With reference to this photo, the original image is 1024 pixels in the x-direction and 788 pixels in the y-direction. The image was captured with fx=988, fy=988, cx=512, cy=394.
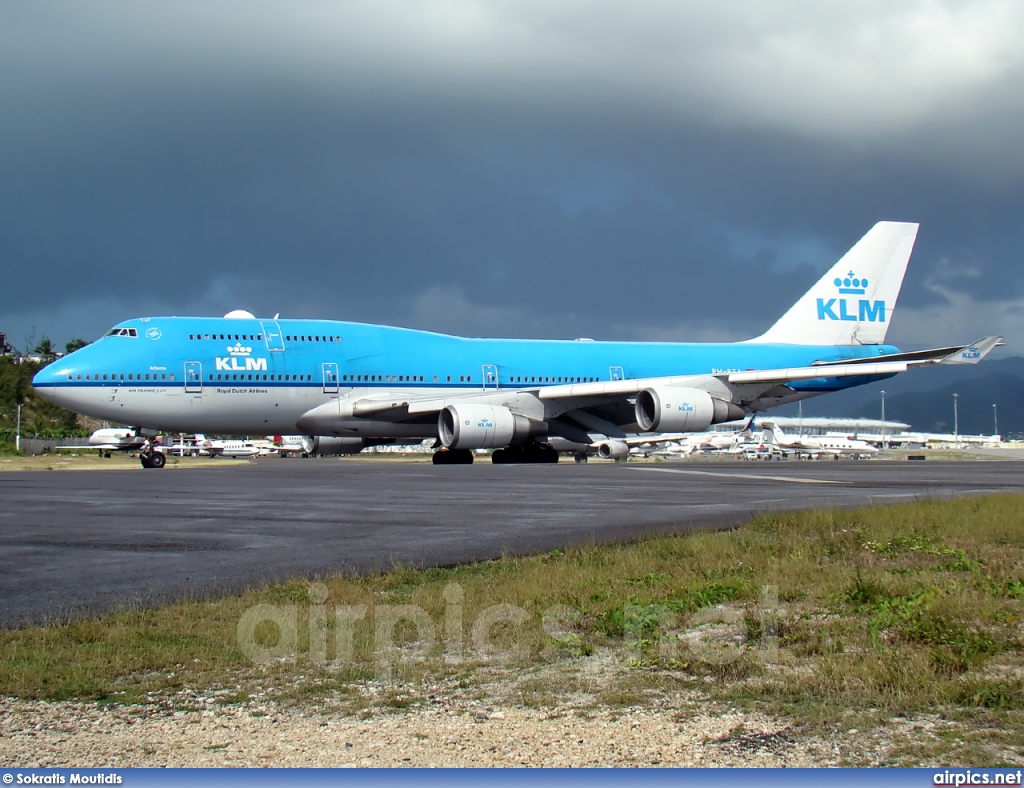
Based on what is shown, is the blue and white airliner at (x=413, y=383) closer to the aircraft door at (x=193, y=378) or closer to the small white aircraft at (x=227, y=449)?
the aircraft door at (x=193, y=378)

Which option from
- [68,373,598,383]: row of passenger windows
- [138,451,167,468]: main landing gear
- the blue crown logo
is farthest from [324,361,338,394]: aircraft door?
the blue crown logo

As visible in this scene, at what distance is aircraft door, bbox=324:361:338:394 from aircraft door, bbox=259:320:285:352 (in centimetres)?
144

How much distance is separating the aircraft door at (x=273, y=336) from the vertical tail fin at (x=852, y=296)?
19.4m

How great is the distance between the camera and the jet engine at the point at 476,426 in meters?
28.2

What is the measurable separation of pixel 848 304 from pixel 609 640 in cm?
3677

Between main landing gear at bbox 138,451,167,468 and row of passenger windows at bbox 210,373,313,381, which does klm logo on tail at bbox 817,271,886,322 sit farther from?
main landing gear at bbox 138,451,167,468

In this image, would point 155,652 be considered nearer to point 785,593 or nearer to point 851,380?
point 785,593

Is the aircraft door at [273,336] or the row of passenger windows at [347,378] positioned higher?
the aircraft door at [273,336]

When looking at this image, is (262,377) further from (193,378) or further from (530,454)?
(530,454)

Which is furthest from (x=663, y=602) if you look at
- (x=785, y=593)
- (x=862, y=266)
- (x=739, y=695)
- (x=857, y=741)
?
(x=862, y=266)

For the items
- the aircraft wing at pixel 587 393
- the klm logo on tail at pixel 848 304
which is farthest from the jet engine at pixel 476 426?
the klm logo on tail at pixel 848 304

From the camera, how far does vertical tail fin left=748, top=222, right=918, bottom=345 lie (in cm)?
3953

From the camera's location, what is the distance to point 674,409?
29.5 m

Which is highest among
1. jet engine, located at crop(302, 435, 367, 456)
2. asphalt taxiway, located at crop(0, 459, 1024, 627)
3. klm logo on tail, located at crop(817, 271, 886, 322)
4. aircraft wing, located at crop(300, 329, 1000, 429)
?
klm logo on tail, located at crop(817, 271, 886, 322)
